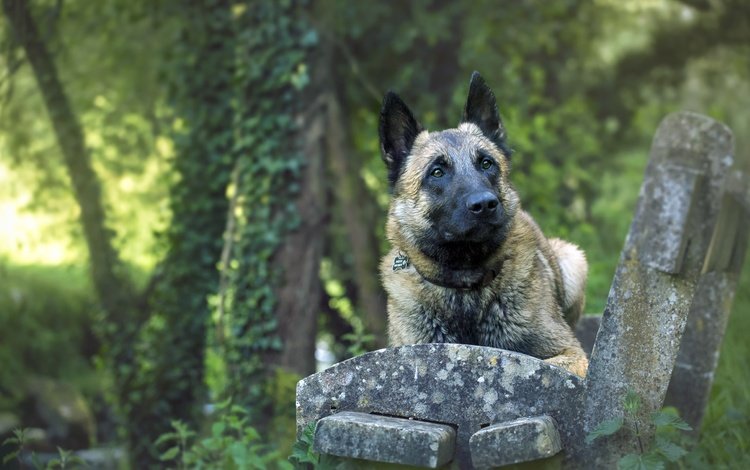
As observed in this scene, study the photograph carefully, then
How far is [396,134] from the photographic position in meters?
5.34

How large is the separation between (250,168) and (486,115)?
3.36 meters

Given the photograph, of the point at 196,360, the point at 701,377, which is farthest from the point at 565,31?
the point at 701,377

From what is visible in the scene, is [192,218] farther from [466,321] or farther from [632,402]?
[632,402]

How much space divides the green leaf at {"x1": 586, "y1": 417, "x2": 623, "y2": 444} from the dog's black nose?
5.02 ft

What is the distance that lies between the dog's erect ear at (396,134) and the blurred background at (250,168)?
1092mm

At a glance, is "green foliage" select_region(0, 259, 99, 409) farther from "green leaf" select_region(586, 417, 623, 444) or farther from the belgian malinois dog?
"green leaf" select_region(586, 417, 623, 444)

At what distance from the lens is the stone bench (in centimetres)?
327

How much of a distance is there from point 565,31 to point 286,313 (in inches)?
254

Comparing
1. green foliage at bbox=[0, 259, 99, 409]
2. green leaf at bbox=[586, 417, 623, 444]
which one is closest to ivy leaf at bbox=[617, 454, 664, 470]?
green leaf at bbox=[586, 417, 623, 444]

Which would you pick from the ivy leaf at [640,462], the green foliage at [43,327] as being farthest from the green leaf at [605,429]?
the green foliage at [43,327]

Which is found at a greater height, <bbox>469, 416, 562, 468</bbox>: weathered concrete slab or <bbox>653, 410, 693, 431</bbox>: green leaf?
<bbox>653, 410, 693, 431</bbox>: green leaf

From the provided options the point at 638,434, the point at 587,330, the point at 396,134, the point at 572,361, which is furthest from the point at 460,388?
the point at 587,330

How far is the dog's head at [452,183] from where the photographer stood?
15.3 feet

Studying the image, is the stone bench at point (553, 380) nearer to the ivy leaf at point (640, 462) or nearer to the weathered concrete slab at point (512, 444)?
the weathered concrete slab at point (512, 444)
